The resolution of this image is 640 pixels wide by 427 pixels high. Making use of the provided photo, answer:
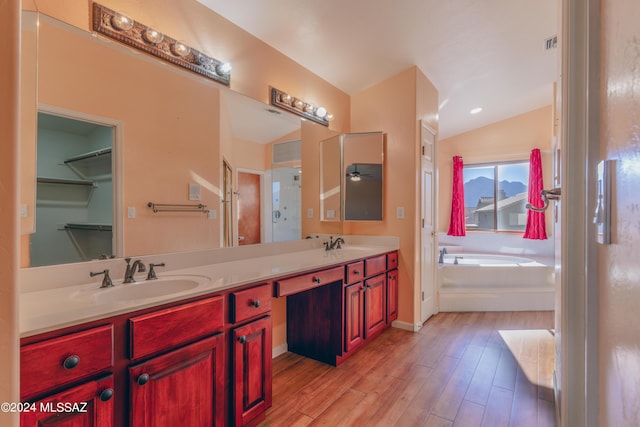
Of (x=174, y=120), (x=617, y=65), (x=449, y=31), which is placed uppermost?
(x=449, y=31)

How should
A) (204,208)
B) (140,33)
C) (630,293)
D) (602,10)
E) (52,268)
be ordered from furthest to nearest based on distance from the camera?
(204,208)
(140,33)
(52,268)
(602,10)
(630,293)

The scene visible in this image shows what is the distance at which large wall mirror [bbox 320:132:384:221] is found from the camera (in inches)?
122

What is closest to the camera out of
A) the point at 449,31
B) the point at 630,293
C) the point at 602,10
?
the point at 630,293

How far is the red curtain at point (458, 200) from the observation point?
208 inches

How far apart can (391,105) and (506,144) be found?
312cm

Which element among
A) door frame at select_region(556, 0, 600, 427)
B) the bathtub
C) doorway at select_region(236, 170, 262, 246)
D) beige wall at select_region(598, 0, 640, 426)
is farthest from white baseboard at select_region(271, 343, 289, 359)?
beige wall at select_region(598, 0, 640, 426)

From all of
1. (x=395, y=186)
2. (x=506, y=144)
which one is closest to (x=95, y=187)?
(x=395, y=186)

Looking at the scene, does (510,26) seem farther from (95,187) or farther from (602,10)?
(95,187)

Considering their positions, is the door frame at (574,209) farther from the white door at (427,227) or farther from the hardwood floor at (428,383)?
the white door at (427,227)

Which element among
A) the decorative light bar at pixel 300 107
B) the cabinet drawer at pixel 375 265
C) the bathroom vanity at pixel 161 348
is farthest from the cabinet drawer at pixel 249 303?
the decorative light bar at pixel 300 107

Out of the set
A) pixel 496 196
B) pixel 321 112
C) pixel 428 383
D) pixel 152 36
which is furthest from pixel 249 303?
pixel 496 196

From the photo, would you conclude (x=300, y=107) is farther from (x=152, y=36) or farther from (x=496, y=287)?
(x=496, y=287)

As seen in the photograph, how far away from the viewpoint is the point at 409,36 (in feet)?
7.98

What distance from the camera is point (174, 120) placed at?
174cm
